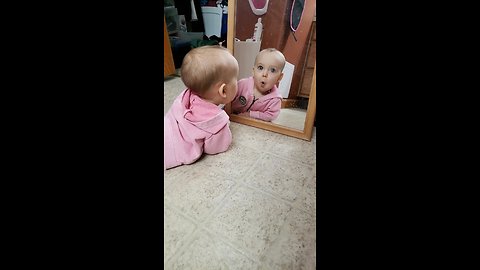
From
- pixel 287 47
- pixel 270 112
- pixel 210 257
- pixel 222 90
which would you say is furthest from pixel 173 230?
pixel 287 47

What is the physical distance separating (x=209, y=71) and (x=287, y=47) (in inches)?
14.7

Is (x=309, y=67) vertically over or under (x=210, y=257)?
over

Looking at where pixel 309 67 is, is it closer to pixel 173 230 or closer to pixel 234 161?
pixel 234 161

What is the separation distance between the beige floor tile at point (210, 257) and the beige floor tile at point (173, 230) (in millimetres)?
33

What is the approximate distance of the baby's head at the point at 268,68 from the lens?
116 centimetres

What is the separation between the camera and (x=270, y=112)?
51.1 inches

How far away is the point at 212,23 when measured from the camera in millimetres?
2533

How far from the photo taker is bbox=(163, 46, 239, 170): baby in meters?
1.04
